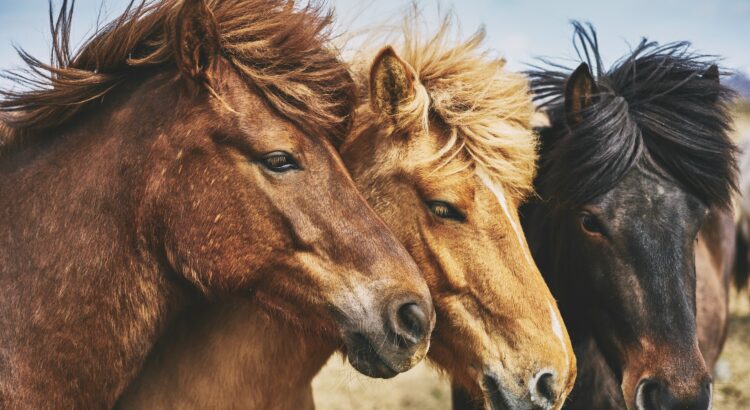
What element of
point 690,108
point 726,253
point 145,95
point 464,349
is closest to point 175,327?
point 145,95

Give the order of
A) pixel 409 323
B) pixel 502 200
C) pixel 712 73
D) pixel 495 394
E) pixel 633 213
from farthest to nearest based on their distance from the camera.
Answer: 1. pixel 712 73
2. pixel 633 213
3. pixel 502 200
4. pixel 495 394
5. pixel 409 323

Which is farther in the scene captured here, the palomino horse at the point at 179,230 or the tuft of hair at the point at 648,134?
the tuft of hair at the point at 648,134

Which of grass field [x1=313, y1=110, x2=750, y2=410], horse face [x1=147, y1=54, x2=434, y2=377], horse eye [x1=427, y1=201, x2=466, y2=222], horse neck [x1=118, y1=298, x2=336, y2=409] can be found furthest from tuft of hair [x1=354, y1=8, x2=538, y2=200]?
grass field [x1=313, y1=110, x2=750, y2=410]

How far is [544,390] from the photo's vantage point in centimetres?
277

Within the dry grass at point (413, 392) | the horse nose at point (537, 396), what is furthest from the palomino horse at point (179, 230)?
the dry grass at point (413, 392)

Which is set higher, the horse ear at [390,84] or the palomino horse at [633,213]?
the horse ear at [390,84]

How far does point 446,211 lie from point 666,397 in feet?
4.08

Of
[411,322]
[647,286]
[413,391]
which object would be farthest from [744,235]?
[411,322]

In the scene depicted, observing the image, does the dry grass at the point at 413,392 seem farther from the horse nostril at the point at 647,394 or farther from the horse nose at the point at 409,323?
the horse nose at the point at 409,323

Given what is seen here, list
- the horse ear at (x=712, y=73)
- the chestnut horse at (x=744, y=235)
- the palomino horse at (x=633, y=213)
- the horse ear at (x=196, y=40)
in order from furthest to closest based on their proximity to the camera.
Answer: the chestnut horse at (x=744, y=235)
the horse ear at (x=712, y=73)
the palomino horse at (x=633, y=213)
the horse ear at (x=196, y=40)

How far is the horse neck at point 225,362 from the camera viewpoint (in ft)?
10.2

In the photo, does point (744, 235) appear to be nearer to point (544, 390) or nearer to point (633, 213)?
point (633, 213)

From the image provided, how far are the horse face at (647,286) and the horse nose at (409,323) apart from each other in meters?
1.14

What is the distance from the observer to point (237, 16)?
292cm
